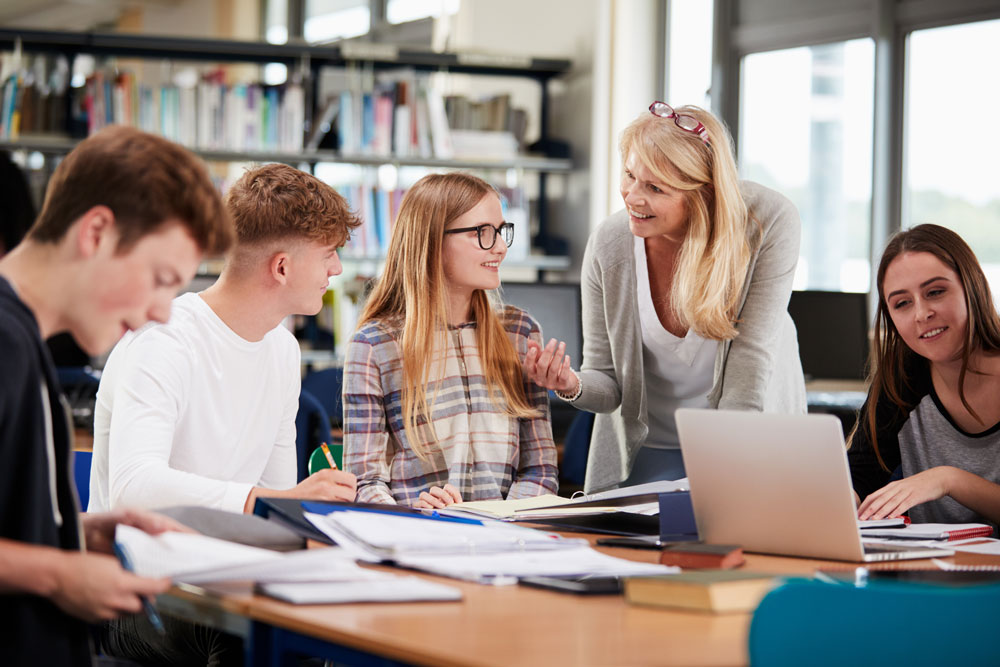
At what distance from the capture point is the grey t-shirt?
192 cm

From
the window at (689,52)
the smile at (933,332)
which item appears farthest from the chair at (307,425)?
the window at (689,52)

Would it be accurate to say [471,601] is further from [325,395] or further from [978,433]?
[325,395]

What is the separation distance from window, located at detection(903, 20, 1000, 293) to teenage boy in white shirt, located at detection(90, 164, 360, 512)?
3.02 m

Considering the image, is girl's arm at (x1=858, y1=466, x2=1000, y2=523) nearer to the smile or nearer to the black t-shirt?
the smile

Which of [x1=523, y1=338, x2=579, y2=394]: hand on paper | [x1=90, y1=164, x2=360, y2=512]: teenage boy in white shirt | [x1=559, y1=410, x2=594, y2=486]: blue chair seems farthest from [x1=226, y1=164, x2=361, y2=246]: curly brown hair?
[x1=559, y1=410, x2=594, y2=486]: blue chair

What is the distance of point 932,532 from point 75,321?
1.22 metres

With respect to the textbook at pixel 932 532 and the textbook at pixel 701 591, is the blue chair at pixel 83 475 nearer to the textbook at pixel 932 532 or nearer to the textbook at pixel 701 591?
the textbook at pixel 701 591

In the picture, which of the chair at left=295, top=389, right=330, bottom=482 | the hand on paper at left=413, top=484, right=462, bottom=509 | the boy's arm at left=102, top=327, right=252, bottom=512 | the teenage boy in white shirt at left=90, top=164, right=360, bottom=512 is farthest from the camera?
the chair at left=295, top=389, right=330, bottom=482

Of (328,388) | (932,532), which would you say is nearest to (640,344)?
(932,532)

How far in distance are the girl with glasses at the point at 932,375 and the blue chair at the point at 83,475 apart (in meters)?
1.39

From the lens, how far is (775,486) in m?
1.42

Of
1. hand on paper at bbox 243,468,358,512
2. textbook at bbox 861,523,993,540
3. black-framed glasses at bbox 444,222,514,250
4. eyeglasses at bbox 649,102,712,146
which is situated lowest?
textbook at bbox 861,523,993,540

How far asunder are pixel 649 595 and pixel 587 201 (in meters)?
4.04

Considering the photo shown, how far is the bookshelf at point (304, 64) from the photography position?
15.3ft
